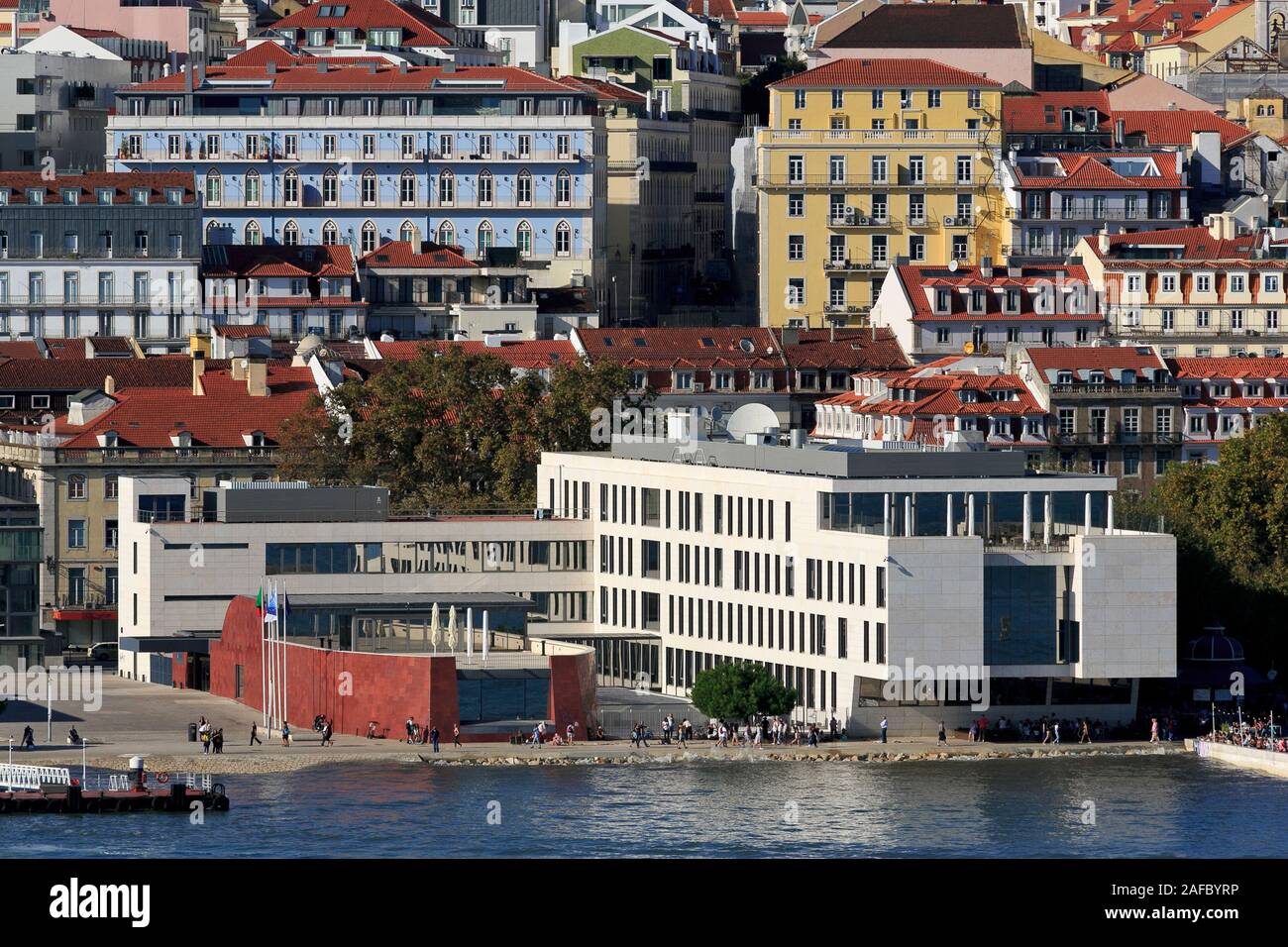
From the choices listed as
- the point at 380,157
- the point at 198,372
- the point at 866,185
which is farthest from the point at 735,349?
the point at 380,157

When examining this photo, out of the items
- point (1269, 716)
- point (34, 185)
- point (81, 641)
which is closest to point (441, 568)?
point (81, 641)

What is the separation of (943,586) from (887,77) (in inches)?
3090

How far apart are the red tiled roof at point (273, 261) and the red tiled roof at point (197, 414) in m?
28.5

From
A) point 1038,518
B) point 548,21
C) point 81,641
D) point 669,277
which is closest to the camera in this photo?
point 1038,518

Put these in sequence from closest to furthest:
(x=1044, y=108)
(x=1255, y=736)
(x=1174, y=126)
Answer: (x=1255, y=736) → (x=1044, y=108) → (x=1174, y=126)

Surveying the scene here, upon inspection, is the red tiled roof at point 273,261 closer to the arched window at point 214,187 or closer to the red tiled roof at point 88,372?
the arched window at point 214,187

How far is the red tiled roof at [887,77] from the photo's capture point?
15375 cm

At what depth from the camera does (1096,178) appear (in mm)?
149750

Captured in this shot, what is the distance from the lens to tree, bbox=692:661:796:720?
261 ft

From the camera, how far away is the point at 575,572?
93.6 meters

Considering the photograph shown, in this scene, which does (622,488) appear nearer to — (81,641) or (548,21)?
(81,641)

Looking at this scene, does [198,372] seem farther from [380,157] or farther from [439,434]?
[380,157]
